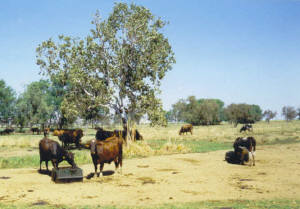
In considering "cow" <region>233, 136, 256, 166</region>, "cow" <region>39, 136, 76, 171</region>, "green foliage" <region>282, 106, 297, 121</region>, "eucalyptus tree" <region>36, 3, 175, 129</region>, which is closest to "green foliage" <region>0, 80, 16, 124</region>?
"eucalyptus tree" <region>36, 3, 175, 129</region>

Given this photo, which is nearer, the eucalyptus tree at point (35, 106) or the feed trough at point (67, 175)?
the feed trough at point (67, 175)

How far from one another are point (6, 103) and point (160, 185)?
61967 millimetres

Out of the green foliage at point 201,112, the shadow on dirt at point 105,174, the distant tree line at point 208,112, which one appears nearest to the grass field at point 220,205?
the shadow on dirt at point 105,174

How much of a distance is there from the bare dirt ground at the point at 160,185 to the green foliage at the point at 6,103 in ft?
175

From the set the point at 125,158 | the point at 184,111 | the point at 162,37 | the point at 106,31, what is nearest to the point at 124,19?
the point at 106,31

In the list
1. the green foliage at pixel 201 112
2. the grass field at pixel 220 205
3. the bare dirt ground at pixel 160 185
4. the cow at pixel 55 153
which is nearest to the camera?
the grass field at pixel 220 205

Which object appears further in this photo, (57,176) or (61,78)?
(61,78)

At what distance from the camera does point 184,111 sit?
111 meters

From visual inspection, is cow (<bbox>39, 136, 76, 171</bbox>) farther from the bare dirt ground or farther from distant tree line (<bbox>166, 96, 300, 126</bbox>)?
distant tree line (<bbox>166, 96, 300, 126</bbox>)

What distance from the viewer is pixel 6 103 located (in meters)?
64.1

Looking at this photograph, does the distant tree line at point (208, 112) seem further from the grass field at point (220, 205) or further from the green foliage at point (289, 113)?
the grass field at point (220, 205)

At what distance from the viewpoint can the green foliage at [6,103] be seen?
63.0m

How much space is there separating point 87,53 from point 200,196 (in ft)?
65.3

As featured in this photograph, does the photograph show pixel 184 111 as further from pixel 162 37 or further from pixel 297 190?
pixel 297 190
